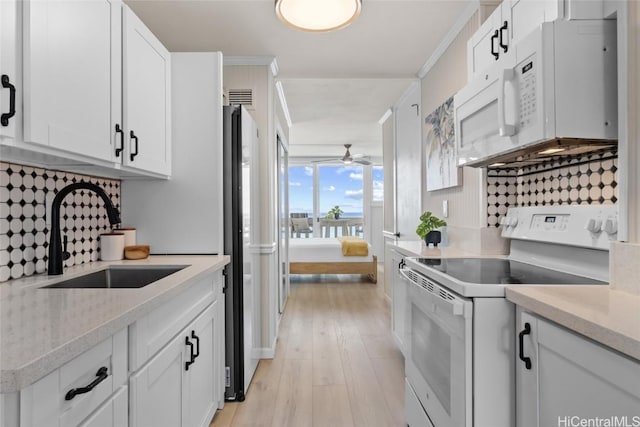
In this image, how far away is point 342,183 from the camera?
8508mm

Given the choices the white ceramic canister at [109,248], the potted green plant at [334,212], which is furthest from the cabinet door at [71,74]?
the potted green plant at [334,212]

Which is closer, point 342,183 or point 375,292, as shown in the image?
point 375,292

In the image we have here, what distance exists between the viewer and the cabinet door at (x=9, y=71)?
973 millimetres

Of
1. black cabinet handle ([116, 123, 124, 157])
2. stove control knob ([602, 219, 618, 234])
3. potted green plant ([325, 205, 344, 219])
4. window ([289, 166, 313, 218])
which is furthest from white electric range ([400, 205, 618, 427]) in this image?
window ([289, 166, 313, 218])

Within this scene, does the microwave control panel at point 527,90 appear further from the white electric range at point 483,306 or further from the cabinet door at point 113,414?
the cabinet door at point 113,414

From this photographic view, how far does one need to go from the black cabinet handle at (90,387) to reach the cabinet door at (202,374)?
0.63 m

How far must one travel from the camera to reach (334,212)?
27.6ft

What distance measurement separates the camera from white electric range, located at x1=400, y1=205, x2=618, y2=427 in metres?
1.24

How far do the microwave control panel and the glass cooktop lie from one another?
61 cm

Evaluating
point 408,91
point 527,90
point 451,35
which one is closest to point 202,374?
point 527,90

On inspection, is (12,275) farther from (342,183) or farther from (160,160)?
(342,183)

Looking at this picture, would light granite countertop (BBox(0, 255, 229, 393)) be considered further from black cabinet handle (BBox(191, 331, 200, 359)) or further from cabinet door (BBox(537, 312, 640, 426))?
cabinet door (BBox(537, 312, 640, 426))

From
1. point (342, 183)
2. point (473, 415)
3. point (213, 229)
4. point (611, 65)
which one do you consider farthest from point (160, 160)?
point (342, 183)

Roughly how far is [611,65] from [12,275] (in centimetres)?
238
